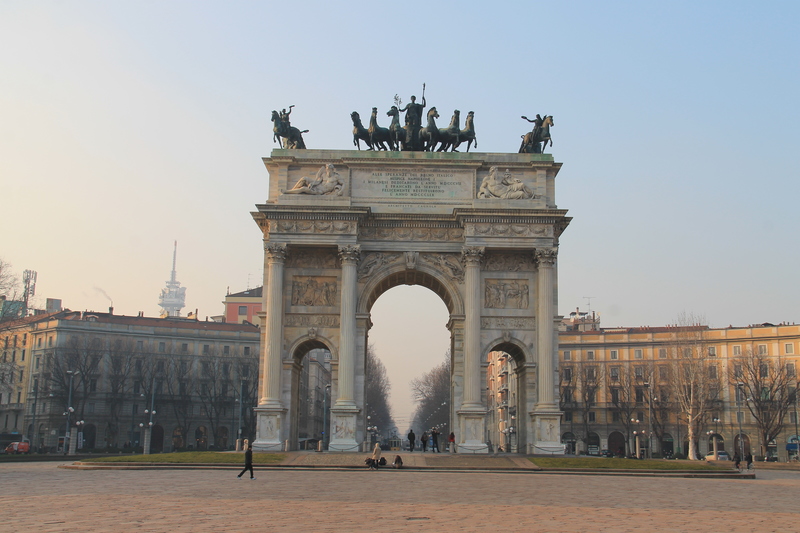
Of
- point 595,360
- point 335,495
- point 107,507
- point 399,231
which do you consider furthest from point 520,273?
point 595,360

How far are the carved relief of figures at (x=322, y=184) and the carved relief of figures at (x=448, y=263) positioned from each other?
5552 mm

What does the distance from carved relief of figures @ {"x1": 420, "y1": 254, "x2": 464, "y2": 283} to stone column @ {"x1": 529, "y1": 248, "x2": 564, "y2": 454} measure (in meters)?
3.94

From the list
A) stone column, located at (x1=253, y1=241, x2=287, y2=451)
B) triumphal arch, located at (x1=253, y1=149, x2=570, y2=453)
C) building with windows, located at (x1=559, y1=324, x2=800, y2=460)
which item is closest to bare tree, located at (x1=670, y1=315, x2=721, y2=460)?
building with windows, located at (x1=559, y1=324, x2=800, y2=460)

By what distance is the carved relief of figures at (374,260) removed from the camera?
142ft

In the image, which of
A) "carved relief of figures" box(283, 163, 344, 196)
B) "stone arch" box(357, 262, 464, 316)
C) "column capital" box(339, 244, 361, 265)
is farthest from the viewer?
"stone arch" box(357, 262, 464, 316)

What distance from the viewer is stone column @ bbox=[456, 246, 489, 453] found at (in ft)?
132

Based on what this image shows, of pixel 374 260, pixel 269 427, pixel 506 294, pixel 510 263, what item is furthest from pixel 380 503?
pixel 510 263

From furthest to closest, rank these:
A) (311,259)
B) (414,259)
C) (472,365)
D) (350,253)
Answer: (311,259) → (414,259) → (350,253) → (472,365)

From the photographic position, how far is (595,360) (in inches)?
3600

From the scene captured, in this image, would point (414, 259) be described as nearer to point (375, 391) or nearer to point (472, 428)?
point (472, 428)

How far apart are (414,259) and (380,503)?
23.8 meters

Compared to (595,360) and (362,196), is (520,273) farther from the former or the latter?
(595,360)

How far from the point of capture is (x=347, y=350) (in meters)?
41.7

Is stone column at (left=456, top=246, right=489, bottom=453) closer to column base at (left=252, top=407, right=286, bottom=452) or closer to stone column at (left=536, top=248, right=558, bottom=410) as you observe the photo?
stone column at (left=536, top=248, right=558, bottom=410)
